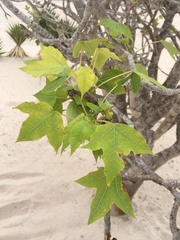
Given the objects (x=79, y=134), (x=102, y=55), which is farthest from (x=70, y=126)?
(x=102, y=55)

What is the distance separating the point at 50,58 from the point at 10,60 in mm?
4360

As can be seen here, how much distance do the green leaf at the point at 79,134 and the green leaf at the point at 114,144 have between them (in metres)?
0.02

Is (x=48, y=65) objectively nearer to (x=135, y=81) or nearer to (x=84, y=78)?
(x=84, y=78)

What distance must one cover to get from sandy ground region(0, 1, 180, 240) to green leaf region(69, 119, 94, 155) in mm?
1267

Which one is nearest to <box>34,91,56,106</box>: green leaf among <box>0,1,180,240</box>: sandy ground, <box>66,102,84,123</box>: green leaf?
<box>66,102,84,123</box>: green leaf

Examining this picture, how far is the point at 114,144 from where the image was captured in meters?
0.72

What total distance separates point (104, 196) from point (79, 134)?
0.83ft

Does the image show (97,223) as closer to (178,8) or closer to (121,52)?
(121,52)

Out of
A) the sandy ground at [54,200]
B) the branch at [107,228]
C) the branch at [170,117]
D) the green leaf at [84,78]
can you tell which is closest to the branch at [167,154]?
the branch at [170,117]

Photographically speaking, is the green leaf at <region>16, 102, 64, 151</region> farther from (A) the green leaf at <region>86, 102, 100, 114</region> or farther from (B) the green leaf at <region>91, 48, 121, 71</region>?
(B) the green leaf at <region>91, 48, 121, 71</region>

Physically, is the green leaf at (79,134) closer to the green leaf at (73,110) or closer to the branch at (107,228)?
the green leaf at (73,110)

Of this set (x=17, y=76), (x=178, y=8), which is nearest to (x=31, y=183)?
(x=178, y=8)

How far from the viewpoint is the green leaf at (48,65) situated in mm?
757

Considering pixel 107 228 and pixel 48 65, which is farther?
pixel 107 228
